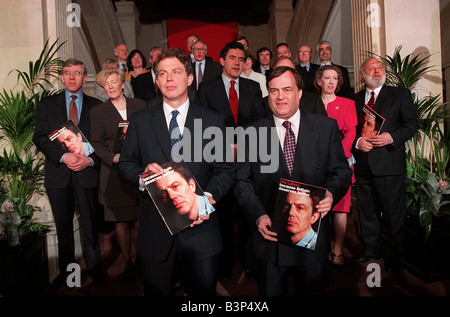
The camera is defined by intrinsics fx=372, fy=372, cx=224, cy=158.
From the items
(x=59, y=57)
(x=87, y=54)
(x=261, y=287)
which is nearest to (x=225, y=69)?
(x=59, y=57)

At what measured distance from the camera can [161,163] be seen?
6.61ft

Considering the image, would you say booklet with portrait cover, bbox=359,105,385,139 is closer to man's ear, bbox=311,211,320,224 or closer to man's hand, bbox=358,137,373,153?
man's hand, bbox=358,137,373,153

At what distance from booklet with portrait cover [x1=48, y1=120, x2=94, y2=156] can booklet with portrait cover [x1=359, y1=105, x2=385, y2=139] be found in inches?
96.9

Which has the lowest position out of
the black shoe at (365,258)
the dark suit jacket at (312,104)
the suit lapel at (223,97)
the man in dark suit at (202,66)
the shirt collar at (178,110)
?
the black shoe at (365,258)

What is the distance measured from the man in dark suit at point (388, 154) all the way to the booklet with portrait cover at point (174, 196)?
2150 millimetres

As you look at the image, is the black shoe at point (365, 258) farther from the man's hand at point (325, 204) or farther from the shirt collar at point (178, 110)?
the shirt collar at point (178, 110)

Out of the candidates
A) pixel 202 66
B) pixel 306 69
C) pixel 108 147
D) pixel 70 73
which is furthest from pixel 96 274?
pixel 306 69

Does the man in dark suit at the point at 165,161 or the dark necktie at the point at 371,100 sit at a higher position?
the dark necktie at the point at 371,100

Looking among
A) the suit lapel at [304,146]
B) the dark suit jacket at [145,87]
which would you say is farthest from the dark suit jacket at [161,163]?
the dark suit jacket at [145,87]

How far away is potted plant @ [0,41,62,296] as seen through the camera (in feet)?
10.2

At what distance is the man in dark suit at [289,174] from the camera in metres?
1.99

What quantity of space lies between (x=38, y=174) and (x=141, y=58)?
254cm

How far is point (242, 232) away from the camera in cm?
348

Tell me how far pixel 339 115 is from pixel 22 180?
3010 millimetres
